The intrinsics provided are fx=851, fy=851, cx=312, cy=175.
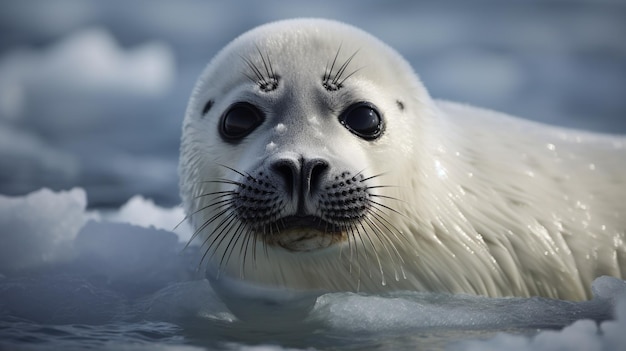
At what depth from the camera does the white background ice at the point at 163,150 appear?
3.03 meters

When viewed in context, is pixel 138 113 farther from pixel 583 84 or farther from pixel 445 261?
pixel 445 261

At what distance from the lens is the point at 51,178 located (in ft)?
23.9

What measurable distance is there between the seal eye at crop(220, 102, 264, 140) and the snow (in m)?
0.68

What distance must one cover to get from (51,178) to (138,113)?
7.72 feet

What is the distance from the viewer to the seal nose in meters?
3.05

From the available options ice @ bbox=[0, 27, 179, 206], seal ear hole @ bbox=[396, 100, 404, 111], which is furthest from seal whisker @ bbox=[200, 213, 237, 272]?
ice @ bbox=[0, 27, 179, 206]

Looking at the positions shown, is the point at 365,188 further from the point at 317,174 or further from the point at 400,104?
the point at 400,104

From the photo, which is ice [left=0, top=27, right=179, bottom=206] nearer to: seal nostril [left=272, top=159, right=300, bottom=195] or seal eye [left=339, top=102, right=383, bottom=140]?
seal eye [left=339, top=102, right=383, bottom=140]

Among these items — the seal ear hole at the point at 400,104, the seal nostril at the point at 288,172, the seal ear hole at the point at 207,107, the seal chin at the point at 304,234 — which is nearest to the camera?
the seal nostril at the point at 288,172

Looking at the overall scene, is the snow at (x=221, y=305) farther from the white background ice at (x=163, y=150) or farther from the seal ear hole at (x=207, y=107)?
the seal ear hole at (x=207, y=107)

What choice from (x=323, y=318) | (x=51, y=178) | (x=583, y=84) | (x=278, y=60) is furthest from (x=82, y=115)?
(x=323, y=318)

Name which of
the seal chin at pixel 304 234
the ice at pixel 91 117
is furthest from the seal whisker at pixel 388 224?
the ice at pixel 91 117

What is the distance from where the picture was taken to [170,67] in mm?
10016

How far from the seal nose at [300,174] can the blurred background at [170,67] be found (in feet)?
14.1
